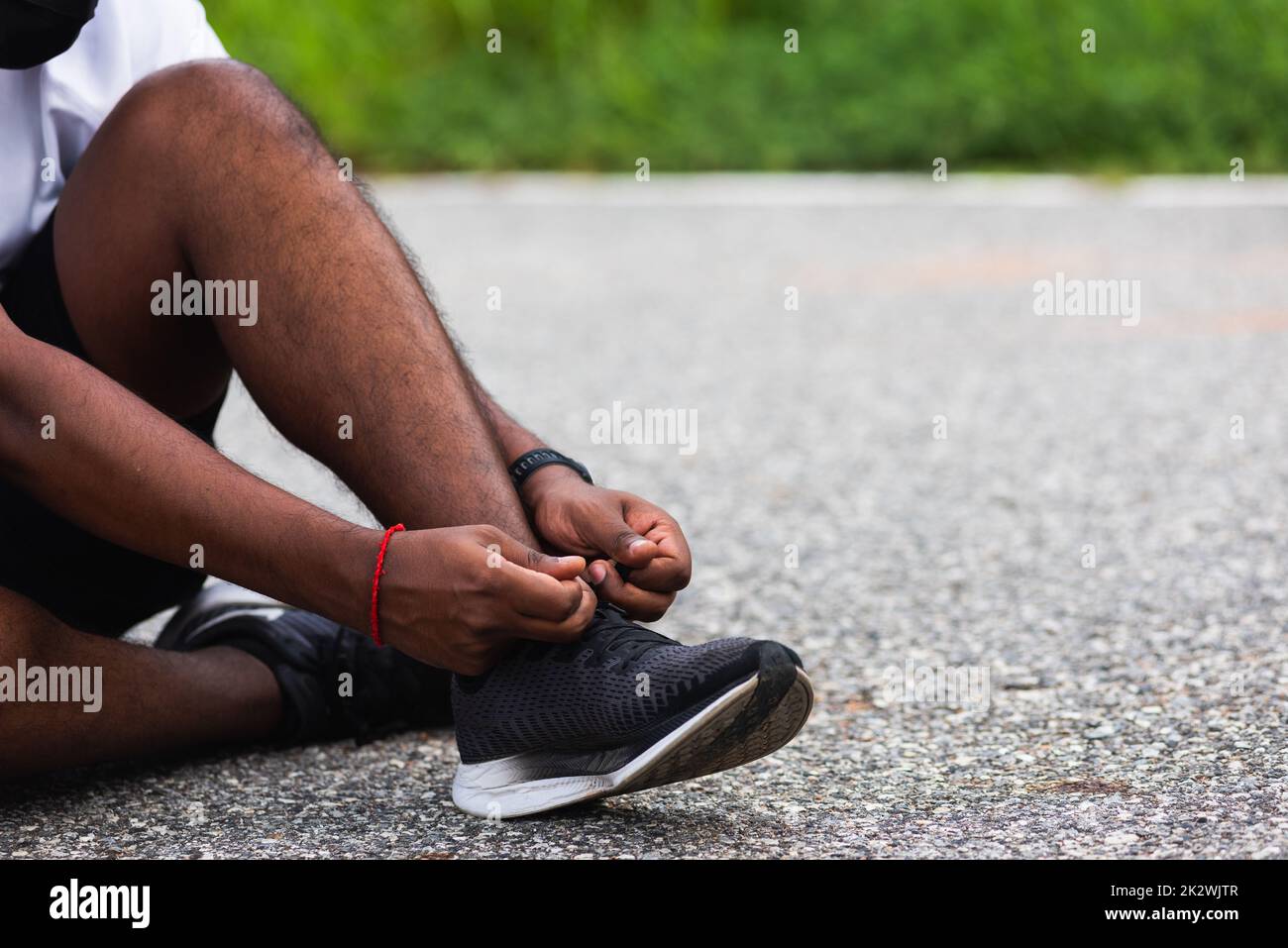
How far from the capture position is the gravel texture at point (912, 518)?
1757mm

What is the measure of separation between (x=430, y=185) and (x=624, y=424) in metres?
4.82

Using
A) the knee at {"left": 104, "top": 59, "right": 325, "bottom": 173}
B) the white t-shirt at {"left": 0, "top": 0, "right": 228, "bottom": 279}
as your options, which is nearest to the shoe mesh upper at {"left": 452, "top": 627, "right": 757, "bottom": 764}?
the knee at {"left": 104, "top": 59, "right": 325, "bottom": 173}

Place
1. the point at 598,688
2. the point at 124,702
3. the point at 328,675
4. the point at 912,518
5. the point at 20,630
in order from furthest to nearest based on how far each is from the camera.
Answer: the point at 912,518, the point at 328,675, the point at 124,702, the point at 20,630, the point at 598,688

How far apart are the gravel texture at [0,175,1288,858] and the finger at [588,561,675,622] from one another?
214 millimetres

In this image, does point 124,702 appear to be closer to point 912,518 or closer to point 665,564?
point 665,564

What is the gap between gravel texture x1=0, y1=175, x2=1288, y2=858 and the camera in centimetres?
176

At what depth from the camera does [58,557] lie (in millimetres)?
1755

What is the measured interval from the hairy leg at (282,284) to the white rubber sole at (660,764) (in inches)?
9.2

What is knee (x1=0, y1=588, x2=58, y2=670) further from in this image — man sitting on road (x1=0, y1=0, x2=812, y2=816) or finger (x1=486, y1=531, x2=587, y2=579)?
finger (x1=486, y1=531, x2=587, y2=579)

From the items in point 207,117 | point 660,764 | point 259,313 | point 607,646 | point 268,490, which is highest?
point 207,117

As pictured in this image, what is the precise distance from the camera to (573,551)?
5.66ft

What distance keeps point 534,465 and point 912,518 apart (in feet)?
4.82

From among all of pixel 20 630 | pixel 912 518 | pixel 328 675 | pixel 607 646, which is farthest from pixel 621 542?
pixel 912 518

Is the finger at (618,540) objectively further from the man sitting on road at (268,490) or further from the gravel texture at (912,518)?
the gravel texture at (912,518)
